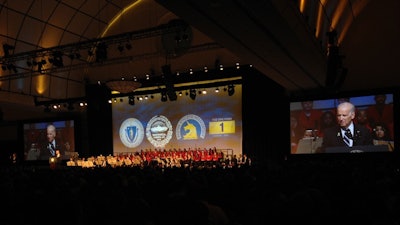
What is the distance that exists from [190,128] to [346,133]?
27.0 feet

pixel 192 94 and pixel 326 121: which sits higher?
pixel 192 94

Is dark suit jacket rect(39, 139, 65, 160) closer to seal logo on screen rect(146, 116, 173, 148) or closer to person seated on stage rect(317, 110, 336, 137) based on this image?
seal logo on screen rect(146, 116, 173, 148)

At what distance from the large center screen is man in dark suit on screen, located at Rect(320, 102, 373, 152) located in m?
4.71

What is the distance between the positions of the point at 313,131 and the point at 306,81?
2.32m

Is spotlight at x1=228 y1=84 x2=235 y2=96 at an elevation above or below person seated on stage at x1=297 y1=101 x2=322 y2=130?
above

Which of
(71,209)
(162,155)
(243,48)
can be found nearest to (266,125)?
(162,155)

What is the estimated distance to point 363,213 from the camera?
311 cm

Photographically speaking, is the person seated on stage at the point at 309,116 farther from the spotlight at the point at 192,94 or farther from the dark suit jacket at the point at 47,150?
the dark suit jacket at the point at 47,150

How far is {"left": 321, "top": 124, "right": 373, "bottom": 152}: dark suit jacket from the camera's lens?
15.7 metres

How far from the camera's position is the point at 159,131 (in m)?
21.6

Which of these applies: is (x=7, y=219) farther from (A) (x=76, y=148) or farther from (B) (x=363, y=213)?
(A) (x=76, y=148)

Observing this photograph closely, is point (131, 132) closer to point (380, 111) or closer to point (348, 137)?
point (348, 137)

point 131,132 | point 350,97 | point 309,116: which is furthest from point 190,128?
point 350,97

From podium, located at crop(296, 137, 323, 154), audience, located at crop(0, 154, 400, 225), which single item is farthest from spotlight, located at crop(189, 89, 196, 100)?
audience, located at crop(0, 154, 400, 225)
